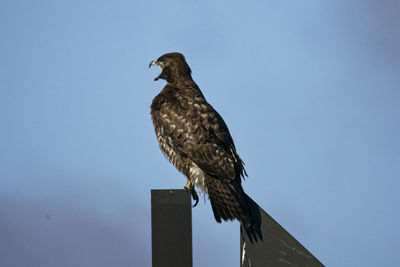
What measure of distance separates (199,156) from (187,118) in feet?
1.86

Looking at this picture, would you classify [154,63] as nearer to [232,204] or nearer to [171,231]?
[232,204]

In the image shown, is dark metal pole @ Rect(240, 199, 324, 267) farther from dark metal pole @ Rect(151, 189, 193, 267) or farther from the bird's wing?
the bird's wing

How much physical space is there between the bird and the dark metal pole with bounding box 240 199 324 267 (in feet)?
2.74

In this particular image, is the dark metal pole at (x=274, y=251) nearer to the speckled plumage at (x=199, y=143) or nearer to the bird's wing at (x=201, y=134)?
the speckled plumage at (x=199, y=143)


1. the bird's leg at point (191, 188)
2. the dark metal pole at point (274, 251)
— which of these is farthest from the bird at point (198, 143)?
the dark metal pole at point (274, 251)

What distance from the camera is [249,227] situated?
203 inches

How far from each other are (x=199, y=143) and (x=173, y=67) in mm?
1546

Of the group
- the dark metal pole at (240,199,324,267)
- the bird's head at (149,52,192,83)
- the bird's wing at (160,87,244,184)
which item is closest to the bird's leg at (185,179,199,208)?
the bird's wing at (160,87,244,184)

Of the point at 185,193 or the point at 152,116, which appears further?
the point at 152,116

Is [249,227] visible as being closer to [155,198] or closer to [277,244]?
[277,244]

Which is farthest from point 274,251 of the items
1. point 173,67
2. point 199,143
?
point 173,67

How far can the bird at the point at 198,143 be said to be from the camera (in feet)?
20.5

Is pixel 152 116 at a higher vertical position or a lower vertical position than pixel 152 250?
higher

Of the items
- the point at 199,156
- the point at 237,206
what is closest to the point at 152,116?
the point at 199,156
